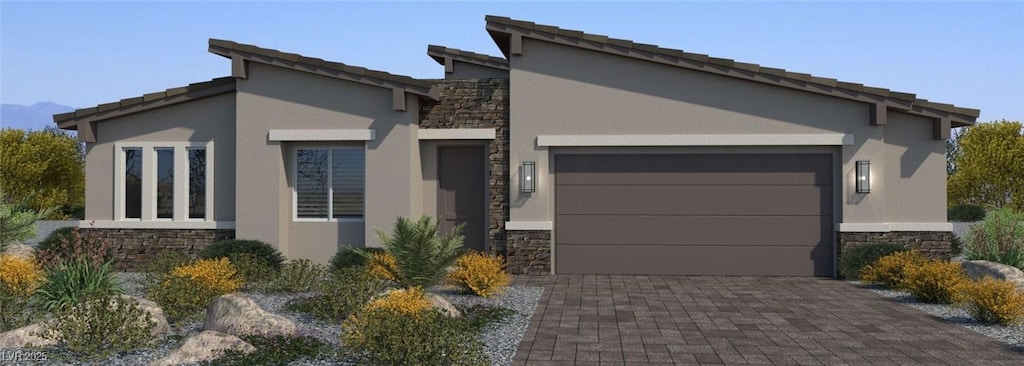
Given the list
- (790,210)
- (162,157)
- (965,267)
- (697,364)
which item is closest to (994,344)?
(697,364)

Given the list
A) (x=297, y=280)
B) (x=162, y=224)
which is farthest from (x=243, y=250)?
(x=162, y=224)

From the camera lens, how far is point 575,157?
1386 centimetres

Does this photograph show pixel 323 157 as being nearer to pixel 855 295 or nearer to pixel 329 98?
pixel 329 98

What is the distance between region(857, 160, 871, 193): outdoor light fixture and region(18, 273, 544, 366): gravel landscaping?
18.4ft

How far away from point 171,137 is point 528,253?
6.61 meters

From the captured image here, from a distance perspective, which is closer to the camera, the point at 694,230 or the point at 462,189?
the point at 694,230

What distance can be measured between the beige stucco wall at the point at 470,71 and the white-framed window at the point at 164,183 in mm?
6345

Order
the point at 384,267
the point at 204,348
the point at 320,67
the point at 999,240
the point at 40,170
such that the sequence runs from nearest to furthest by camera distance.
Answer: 1. the point at 204,348
2. the point at 384,267
3. the point at 999,240
4. the point at 320,67
5. the point at 40,170

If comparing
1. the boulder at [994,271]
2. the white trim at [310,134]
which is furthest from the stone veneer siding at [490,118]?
the boulder at [994,271]

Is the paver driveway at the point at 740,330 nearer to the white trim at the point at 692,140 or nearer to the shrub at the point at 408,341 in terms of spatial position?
the shrub at the point at 408,341

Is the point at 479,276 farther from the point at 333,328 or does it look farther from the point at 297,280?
the point at 333,328

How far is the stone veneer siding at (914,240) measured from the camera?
13.2m

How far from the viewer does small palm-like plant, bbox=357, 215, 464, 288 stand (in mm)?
10547

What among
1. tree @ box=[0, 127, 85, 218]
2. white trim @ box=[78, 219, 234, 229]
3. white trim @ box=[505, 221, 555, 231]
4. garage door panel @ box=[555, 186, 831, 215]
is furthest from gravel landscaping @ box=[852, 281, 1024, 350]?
tree @ box=[0, 127, 85, 218]
